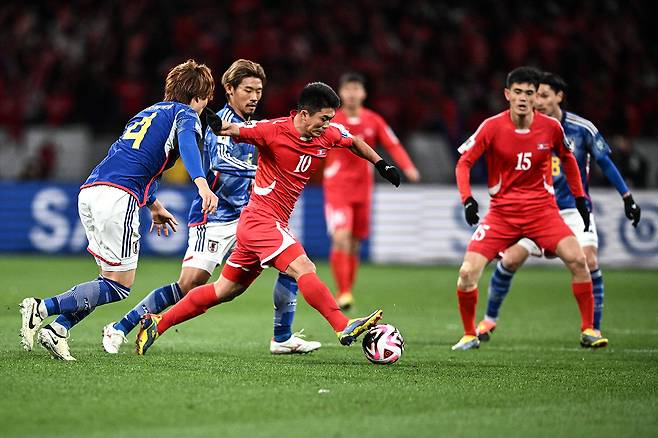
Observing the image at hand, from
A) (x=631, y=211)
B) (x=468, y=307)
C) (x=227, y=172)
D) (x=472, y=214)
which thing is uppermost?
(x=227, y=172)

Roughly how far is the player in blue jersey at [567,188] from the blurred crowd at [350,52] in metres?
11.2

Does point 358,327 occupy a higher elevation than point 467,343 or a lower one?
higher

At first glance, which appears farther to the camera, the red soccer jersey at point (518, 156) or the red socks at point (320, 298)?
the red soccer jersey at point (518, 156)

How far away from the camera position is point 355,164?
13336mm

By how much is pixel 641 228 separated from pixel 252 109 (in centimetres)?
1172

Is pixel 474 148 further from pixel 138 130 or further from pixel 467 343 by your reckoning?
pixel 138 130

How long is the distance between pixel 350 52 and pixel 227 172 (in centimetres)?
1596

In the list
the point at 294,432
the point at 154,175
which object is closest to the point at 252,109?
the point at 154,175

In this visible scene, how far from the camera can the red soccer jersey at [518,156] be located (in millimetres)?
8922

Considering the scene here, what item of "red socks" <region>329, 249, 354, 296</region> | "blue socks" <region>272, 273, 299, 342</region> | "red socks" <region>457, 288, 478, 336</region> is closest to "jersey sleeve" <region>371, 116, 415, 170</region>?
"red socks" <region>329, 249, 354, 296</region>

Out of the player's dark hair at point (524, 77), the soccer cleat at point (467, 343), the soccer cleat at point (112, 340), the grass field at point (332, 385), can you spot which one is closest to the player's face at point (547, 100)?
the player's dark hair at point (524, 77)

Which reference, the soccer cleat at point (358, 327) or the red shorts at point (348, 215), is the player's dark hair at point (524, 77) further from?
the red shorts at point (348, 215)

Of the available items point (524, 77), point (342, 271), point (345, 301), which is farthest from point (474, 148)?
point (342, 271)

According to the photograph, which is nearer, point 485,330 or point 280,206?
point 280,206
